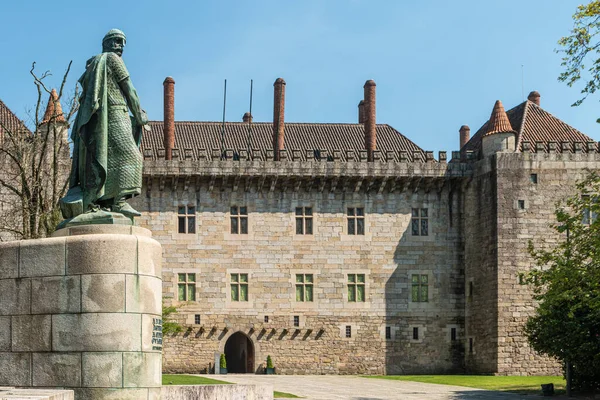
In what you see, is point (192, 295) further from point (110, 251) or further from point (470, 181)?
point (110, 251)

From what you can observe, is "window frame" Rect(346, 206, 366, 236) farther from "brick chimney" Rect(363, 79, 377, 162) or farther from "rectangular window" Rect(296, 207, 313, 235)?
"brick chimney" Rect(363, 79, 377, 162)

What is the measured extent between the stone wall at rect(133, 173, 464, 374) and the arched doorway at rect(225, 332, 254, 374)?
47.0 inches

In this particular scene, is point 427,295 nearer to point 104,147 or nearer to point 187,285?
point 187,285

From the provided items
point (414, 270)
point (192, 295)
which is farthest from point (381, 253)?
point (192, 295)

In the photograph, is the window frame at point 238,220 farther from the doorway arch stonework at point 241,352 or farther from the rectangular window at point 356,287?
the rectangular window at point 356,287

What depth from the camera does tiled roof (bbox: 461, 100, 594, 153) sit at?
5209cm

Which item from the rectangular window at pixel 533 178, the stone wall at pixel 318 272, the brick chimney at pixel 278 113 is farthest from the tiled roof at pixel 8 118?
the rectangular window at pixel 533 178

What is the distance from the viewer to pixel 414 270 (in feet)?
173

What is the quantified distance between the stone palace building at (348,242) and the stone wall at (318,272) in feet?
0.20

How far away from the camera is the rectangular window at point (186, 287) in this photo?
168 ft

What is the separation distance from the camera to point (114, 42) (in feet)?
54.6

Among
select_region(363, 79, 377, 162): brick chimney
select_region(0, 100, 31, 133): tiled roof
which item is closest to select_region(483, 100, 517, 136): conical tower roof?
select_region(363, 79, 377, 162): brick chimney

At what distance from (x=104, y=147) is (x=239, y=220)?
120 ft

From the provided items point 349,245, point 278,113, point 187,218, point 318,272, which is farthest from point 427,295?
point 187,218
